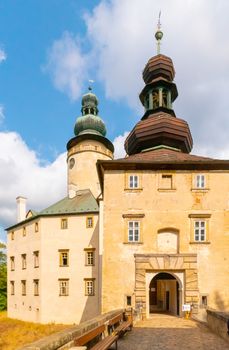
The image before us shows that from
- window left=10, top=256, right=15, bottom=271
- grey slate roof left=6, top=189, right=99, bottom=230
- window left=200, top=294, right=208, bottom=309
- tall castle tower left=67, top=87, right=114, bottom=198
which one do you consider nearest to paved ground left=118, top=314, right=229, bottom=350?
window left=200, top=294, right=208, bottom=309

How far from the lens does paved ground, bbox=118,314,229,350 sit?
32.3 feet

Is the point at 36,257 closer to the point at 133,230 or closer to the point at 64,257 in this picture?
the point at 64,257

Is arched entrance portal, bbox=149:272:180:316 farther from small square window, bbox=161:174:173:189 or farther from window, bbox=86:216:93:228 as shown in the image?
window, bbox=86:216:93:228

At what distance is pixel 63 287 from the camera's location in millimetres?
30891

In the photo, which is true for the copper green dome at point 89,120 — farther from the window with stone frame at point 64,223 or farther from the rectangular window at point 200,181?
the rectangular window at point 200,181

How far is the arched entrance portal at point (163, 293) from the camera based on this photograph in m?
22.1

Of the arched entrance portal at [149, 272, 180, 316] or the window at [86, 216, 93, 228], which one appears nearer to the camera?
the arched entrance portal at [149, 272, 180, 316]

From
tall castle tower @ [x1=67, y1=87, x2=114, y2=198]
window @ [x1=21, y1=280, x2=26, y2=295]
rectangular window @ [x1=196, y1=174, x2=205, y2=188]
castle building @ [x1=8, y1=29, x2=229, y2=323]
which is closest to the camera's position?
castle building @ [x1=8, y1=29, x2=229, y2=323]

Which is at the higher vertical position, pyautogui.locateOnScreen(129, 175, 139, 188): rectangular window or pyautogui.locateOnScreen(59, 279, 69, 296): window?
pyautogui.locateOnScreen(129, 175, 139, 188): rectangular window

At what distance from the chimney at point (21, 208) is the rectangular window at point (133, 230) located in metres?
24.3

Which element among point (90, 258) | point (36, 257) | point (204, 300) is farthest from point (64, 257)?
point (204, 300)

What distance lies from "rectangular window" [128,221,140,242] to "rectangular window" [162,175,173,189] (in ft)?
9.10

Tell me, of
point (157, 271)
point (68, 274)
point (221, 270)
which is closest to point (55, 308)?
point (68, 274)

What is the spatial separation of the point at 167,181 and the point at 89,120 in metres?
28.8
